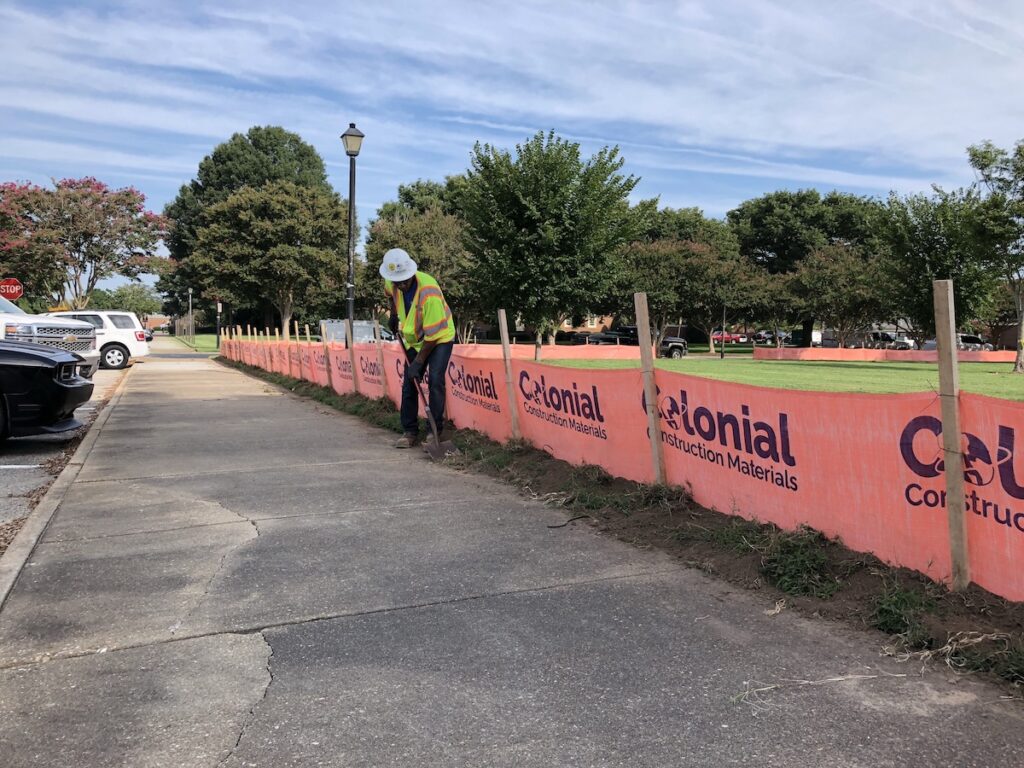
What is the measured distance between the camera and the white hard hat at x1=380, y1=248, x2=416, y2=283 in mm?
7992

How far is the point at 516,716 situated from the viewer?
108 inches

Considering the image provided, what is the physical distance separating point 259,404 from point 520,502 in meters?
9.11

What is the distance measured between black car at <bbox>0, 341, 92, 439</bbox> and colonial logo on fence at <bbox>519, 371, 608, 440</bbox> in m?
4.94

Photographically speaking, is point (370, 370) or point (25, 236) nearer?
point (370, 370)

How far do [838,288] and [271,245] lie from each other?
33.2 m

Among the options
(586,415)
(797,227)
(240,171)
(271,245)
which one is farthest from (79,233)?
(797,227)

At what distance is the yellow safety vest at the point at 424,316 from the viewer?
8.05 metres

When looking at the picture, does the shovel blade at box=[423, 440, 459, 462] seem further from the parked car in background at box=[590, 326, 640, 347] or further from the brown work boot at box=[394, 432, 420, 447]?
the parked car in background at box=[590, 326, 640, 347]

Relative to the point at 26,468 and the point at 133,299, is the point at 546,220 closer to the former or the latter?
the point at 26,468

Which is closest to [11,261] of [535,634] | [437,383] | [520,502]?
[437,383]

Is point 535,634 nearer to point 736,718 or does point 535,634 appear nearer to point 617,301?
point 736,718

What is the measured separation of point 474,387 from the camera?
8805mm

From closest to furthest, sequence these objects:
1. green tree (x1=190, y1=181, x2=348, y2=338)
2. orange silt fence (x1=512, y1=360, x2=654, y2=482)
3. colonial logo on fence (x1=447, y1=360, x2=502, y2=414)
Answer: orange silt fence (x1=512, y1=360, x2=654, y2=482) → colonial logo on fence (x1=447, y1=360, x2=502, y2=414) → green tree (x1=190, y1=181, x2=348, y2=338)

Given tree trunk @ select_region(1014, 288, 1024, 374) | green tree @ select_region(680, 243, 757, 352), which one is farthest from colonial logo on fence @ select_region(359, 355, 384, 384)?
green tree @ select_region(680, 243, 757, 352)
